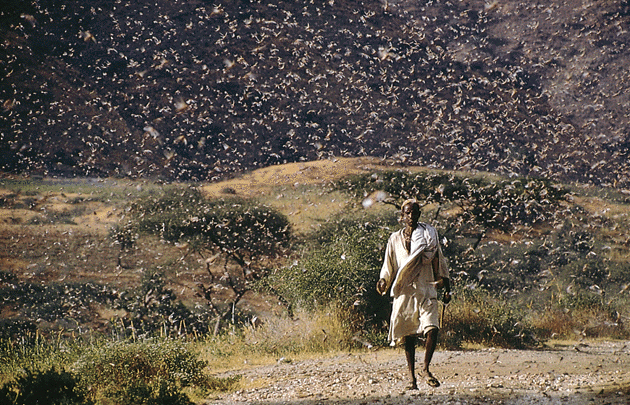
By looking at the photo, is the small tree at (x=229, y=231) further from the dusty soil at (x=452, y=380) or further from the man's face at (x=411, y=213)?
the man's face at (x=411, y=213)

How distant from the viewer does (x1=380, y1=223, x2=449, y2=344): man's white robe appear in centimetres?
→ 632

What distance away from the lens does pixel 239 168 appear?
43656mm

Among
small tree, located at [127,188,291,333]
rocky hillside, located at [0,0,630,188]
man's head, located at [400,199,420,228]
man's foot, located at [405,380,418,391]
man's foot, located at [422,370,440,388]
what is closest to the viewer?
man's foot, located at [422,370,440,388]

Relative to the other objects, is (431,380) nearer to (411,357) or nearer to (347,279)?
(411,357)

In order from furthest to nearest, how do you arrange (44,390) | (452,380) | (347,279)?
(347,279) < (452,380) < (44,390)

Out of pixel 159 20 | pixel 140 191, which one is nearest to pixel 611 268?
pixel 140 191

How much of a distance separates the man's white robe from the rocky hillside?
1235 inches

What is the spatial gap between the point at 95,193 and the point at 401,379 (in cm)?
3410

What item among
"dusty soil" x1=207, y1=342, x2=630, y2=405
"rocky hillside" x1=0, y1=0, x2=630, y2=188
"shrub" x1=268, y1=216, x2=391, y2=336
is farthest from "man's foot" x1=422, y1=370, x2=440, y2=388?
"rocky hillside" x1=0, y1=0, x2=630, y2=188

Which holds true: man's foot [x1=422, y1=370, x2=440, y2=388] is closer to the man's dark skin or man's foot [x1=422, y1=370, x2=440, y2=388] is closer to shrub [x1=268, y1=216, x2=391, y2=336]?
the man's dark skin

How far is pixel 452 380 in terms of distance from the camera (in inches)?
300

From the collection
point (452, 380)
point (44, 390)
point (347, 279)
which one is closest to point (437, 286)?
point (452, 380)

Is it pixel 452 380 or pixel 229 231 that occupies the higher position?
pixel 229 231

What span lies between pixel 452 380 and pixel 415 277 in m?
1.96
